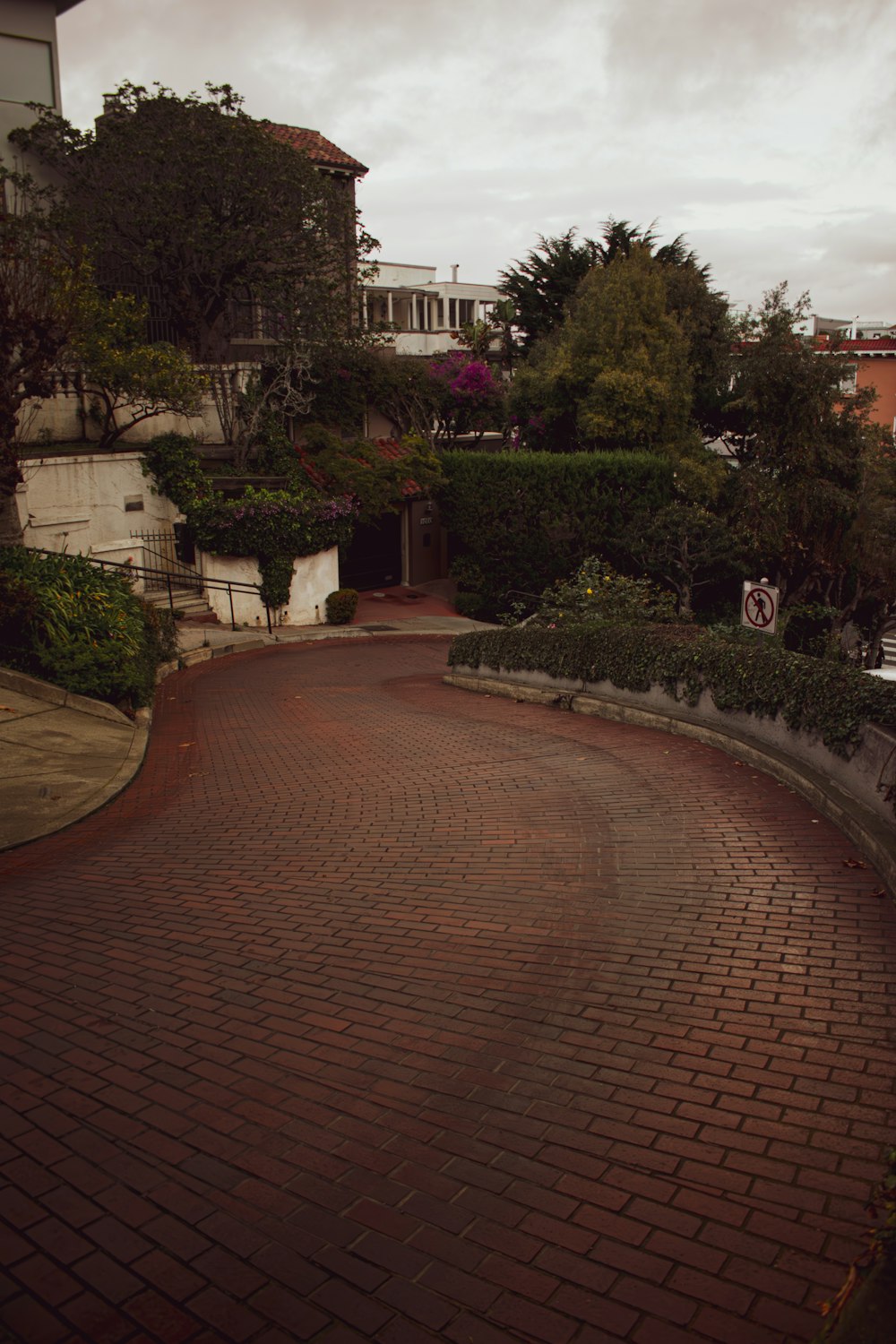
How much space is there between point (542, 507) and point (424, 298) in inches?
1035

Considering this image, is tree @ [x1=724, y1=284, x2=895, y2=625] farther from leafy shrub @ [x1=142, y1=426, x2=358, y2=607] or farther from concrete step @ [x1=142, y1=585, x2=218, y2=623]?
concrete step @ [x1=142, y1=585, x2=218, y2=623]

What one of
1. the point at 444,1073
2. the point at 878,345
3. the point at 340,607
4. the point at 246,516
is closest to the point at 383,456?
the point at 340,607

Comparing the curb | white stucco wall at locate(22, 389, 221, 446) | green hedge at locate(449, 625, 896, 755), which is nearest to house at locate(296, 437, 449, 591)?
white stucco wall at locate(22, 389, 221, 446)

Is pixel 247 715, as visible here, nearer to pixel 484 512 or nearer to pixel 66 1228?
pixel 66 1228

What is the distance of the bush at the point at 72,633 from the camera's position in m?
13.8

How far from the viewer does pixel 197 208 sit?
26.1m

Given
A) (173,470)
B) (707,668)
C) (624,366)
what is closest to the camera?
(707,668)

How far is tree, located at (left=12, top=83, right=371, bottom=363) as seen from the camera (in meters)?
25.7

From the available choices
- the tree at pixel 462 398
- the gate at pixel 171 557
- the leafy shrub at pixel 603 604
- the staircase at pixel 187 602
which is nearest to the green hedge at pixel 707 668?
the leafy shrub at pixel 603 604

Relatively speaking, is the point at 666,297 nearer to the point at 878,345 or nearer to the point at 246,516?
the point at 246,516

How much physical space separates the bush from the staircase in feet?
30.5

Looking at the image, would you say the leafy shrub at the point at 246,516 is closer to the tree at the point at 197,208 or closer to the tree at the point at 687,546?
the tree at the point at 197,208

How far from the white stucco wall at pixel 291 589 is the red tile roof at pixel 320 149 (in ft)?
45.1

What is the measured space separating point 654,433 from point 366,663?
50.0 feet
